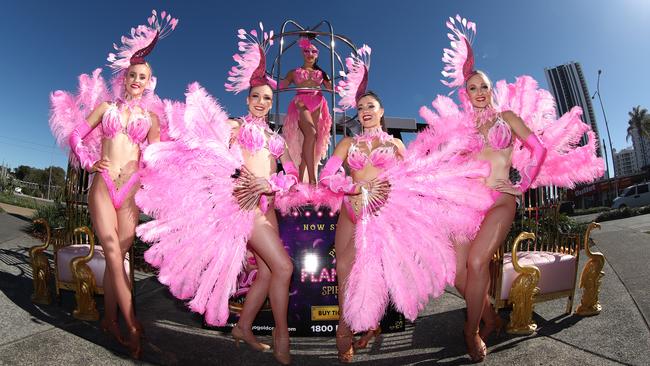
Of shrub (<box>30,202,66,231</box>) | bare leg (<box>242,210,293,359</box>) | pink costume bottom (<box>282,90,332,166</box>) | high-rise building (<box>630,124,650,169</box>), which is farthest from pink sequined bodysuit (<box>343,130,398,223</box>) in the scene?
high-rise building (<box>630,124,650,169</box>)

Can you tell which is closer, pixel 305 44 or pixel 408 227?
pixel 408 227

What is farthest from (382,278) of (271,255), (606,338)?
(606,338)

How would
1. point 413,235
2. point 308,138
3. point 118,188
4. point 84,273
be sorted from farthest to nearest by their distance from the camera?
point 308,138 → point 84,273 → point 118,188 → point 413,235

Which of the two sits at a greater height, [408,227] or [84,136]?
[84,136]

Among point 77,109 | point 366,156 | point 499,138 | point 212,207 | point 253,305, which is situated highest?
point 77,109

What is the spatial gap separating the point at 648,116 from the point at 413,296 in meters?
66.6

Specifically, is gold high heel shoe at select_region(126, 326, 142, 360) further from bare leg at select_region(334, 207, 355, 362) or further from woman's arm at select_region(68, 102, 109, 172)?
bare leg at select_region(334, 207, 355, 362)

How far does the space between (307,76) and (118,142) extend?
2.25 m

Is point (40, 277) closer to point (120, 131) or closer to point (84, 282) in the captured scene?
point (84, 282)

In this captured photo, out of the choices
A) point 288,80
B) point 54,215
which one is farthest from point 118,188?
point 54,215

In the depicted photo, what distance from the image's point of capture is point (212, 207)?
2.50m

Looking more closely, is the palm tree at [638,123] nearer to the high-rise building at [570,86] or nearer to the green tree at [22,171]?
the high-rise building at [570,86]

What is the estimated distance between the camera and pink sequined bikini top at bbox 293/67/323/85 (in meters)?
4.40

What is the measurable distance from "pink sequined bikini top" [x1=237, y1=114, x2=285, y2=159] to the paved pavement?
159 centimetres
